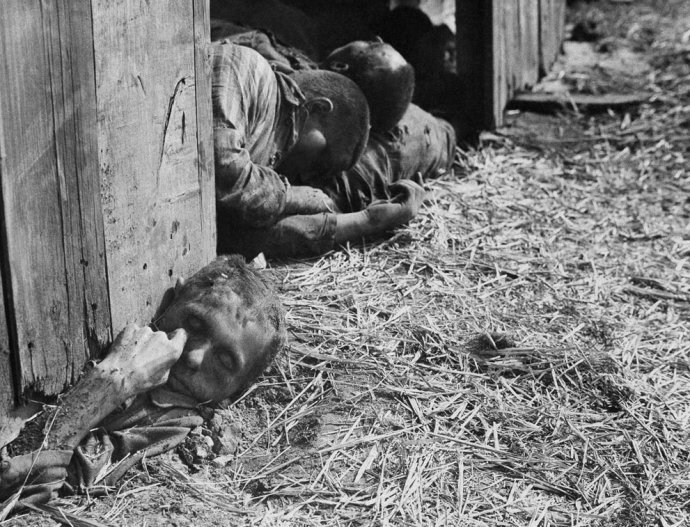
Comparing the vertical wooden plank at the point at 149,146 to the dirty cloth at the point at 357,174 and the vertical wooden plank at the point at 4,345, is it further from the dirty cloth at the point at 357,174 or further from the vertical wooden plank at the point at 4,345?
the dirty cloth at the point at 357,174

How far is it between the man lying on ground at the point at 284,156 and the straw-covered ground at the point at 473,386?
13 cm

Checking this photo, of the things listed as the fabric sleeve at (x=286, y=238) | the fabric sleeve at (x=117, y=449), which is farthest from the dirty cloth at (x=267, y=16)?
the fabric sleeve at (x=117, y=449)

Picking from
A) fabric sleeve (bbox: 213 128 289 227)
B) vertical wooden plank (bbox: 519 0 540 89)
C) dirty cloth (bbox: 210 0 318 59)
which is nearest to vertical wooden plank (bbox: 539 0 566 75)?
vertical wooden plank (bbox: 519 0 540 89)

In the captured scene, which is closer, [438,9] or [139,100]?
[139,100]

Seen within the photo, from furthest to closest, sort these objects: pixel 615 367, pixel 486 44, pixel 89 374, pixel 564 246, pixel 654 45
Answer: pixel 654 45, pixel 486 44, pixel 564 246, pixel 615 367, pixel 89 374

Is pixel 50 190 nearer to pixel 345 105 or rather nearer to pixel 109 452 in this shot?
pixel 109 452

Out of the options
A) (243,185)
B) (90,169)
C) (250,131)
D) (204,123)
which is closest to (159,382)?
(90,169)

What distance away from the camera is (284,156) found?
4.43m

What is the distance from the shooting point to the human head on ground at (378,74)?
4.80 m

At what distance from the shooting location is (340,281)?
13.5 ft

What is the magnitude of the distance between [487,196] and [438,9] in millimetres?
1494

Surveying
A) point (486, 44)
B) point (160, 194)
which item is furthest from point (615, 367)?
point (486, 44)

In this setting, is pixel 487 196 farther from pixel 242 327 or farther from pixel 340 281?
pixel 242 327

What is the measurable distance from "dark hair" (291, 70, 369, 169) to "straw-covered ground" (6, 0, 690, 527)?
0.46 m
